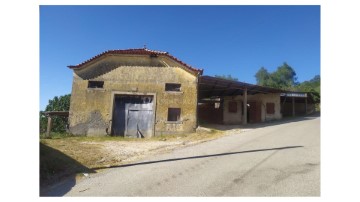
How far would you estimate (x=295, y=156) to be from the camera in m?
8.38

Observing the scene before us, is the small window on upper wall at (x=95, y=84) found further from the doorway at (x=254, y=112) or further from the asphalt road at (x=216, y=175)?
the doorway at (x=254, y=112)

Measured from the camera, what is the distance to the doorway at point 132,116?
50.9 feet

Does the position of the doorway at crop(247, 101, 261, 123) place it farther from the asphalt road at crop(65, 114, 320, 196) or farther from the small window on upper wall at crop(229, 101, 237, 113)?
the asphalt road at crop(65, 114, 320, 196)

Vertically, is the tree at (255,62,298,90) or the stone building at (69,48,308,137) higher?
the tree at (255,62,298,90)

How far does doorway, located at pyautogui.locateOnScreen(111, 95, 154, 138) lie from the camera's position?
15516 mm

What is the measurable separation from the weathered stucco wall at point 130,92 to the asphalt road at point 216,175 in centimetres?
606

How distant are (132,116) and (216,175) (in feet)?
33.2

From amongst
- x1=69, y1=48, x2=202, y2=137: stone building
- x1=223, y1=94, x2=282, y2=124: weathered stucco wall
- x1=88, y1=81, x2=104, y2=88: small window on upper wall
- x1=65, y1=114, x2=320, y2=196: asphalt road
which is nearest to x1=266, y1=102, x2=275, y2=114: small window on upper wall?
x1=223, y1=94, x2=282, y2=124: weathered stucco wall

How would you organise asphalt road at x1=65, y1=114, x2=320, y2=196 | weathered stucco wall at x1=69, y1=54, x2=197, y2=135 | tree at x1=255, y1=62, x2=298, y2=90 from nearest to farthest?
asphalt road at x1=65, y1=114, x2=320, y2=196
weathered stucco wall at x1=69, y1=54, x2=197, y2=135
tree at x1=255, y1=62, x2=298, y2=90

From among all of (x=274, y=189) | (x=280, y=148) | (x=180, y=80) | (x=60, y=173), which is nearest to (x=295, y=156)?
(x=280, y=148)

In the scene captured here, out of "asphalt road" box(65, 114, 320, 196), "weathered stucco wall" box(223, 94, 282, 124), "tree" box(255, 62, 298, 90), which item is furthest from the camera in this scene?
"tree" box(255, 62, 298, 90)

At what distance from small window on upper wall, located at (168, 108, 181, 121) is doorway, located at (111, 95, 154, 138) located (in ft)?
3.50

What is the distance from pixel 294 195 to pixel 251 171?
64.8 inches

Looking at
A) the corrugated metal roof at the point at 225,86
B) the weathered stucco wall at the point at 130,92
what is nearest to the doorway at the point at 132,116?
the weathered stucco wall at the point at 130,92
